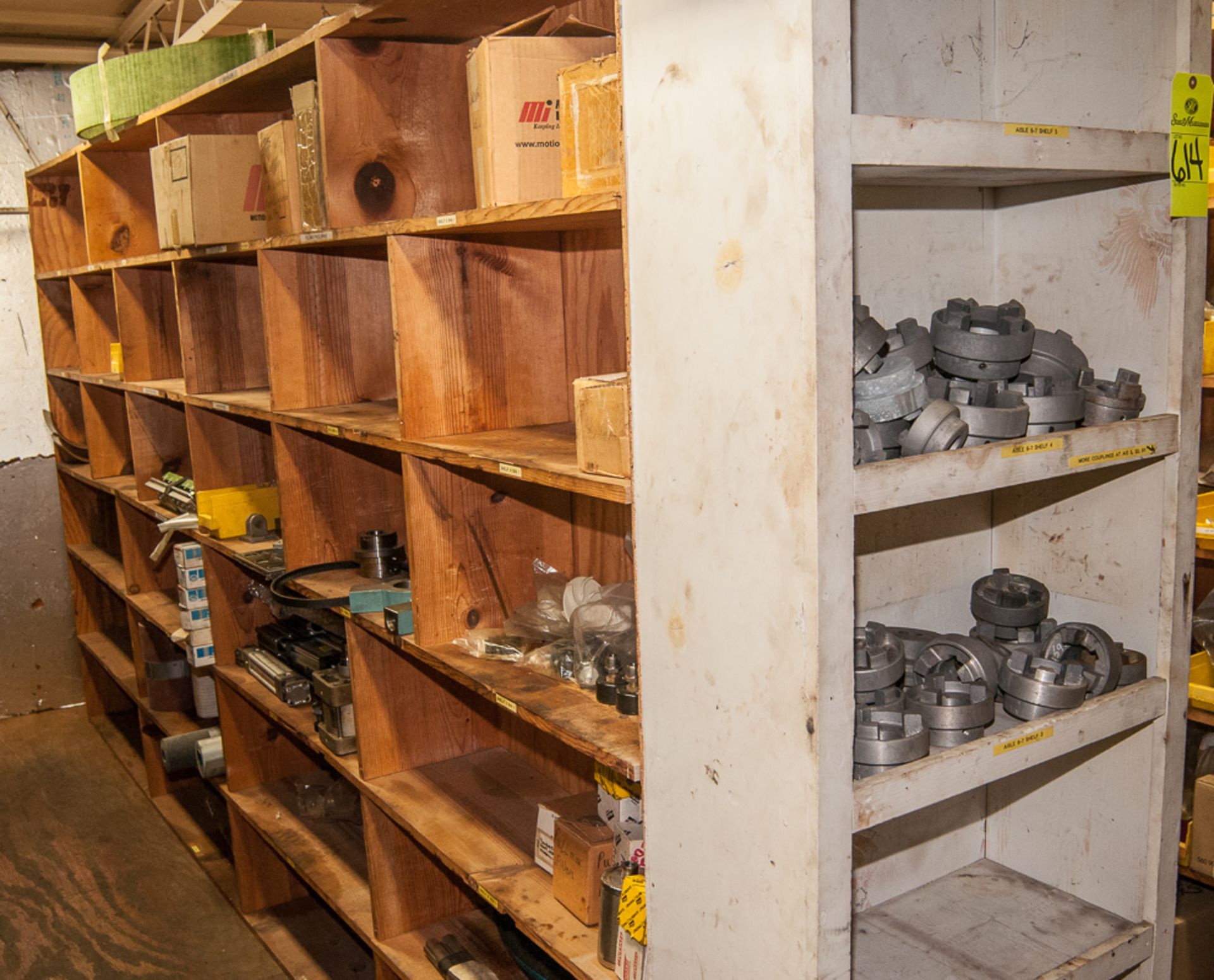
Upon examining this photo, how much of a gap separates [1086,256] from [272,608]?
8.49 ft

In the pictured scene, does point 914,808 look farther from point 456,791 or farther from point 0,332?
point 0,332

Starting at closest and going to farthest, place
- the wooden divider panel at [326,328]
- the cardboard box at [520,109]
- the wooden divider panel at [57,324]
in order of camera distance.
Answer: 1. the cardboard box at [520,109]
2. the wooden divider panel at [326,328]
3. the wooden divider panel at [57,324]

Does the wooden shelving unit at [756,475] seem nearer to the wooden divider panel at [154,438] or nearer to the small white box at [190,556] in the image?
the small white box at [190,556]

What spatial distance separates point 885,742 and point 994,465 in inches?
14.2

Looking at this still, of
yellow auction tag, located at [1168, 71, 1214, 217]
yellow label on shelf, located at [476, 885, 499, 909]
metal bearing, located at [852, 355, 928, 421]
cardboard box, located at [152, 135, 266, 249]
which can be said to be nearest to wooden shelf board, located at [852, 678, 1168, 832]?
metal bearing, located at [852, 355, 928, 421]

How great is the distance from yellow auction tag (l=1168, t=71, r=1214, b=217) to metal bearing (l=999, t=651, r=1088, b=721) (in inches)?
25.1

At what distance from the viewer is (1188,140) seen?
150 centimetres

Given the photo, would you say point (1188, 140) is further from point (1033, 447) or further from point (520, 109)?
point (520, 109)

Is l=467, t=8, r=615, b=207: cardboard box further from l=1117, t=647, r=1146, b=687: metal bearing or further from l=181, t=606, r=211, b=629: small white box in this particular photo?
l=181, t=606, r=211, b=629: small white box

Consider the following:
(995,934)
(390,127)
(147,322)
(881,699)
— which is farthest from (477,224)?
(147,322)

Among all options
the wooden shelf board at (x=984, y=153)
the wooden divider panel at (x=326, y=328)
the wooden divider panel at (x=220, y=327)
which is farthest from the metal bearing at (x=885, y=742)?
the wooden divider panel at (x=220, y=327)

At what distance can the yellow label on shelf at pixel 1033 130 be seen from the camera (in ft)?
4.22

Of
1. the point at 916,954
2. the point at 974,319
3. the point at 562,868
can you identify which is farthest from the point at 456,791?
Result: the point at 974,319

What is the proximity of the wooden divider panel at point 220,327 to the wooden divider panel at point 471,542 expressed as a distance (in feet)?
4.35
